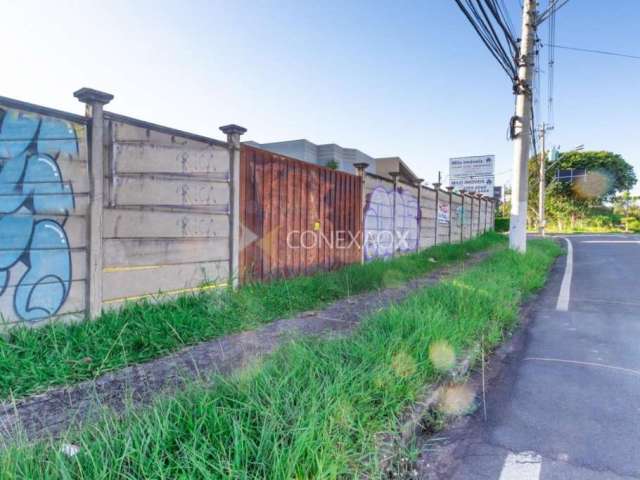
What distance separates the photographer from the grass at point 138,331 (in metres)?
2.73

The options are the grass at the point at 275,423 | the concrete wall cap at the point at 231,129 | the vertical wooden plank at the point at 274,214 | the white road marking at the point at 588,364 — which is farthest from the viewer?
the vertical wooden plank at the point at 274,214

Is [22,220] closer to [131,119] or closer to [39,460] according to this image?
[131,119]

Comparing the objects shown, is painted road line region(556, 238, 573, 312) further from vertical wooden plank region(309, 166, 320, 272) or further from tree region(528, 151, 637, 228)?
tree region(528, 151, 637, 228)

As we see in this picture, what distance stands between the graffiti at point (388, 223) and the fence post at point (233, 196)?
3.73 metres

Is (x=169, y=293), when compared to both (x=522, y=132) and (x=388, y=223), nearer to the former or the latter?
(x=388, y=223)

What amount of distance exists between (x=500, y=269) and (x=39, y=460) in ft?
23.5

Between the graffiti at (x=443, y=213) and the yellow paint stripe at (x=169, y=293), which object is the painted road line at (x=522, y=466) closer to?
the yellow paint stripe at (x=169, y=293)

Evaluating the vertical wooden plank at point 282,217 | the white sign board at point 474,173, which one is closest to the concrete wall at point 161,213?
the vertical wooden plank at point 282,217

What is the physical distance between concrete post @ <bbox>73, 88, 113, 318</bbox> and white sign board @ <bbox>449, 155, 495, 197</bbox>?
19871 millimetres

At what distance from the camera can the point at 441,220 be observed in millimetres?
12445

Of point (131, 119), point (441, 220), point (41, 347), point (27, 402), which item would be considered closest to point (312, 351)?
point (27, 402)

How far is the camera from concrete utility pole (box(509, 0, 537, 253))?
9.63m

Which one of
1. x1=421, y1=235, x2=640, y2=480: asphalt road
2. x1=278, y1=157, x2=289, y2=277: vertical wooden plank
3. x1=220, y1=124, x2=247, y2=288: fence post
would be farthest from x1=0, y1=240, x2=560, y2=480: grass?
x1=278, y1=157, x2=289, y2=277: vertical wooden plank

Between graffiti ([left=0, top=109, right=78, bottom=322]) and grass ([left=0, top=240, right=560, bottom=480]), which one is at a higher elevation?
graffiti ([left=0, top=109, right=78, bottom=322])
